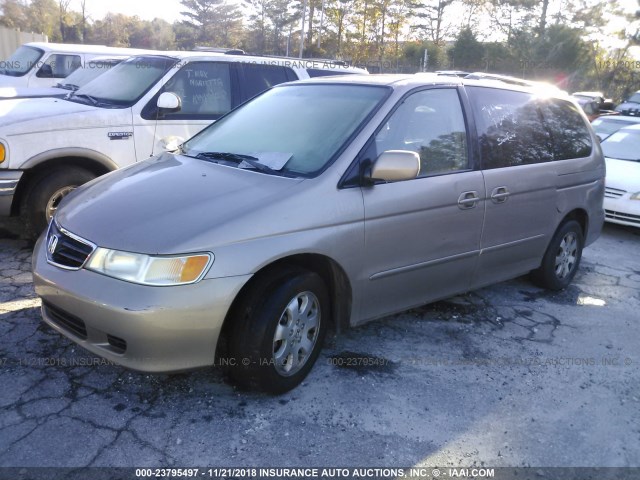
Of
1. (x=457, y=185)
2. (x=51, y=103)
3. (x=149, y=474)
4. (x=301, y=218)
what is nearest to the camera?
(x=149, y=474)

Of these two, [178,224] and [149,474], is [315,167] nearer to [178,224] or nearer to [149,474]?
[178,224]

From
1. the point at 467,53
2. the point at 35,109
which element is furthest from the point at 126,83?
the point at 467,53

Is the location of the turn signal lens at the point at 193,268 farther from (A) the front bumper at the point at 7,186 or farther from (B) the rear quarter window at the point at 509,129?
(A) the front bumper at the point at 7,186

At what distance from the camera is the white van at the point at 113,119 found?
4898mm

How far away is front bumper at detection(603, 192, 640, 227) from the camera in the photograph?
7.48 meters

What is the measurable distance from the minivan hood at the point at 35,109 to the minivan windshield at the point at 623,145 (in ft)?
24.7

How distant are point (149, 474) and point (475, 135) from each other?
3.04 m

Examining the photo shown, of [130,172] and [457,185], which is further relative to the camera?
[457,185]

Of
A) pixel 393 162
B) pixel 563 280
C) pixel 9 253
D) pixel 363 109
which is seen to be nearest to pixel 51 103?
pixel 9 253

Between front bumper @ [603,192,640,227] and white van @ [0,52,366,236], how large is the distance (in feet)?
15.2

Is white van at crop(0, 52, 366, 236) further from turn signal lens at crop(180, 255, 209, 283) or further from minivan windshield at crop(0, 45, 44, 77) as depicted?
minivan windshield at crop(0, 45, 44, 77)

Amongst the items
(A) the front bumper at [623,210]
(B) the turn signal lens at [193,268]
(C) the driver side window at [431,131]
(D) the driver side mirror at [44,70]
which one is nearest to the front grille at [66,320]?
(B) the turn signal lens at [193,268]

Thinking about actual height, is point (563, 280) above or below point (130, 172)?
below

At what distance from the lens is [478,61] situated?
36594 mm
